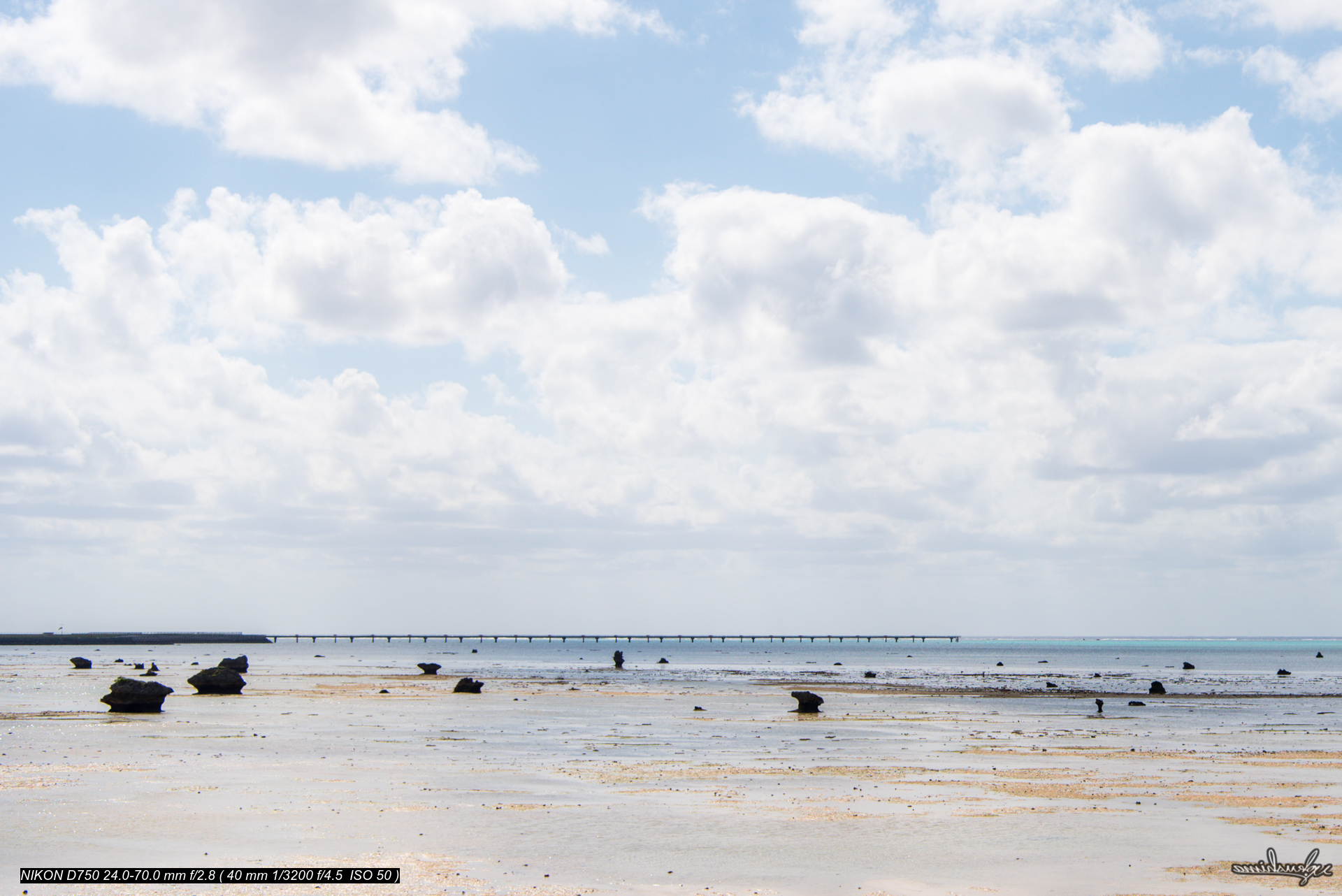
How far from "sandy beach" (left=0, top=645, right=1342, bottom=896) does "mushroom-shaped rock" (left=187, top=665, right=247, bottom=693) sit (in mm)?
11059

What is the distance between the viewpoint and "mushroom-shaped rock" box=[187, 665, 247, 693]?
64.9m

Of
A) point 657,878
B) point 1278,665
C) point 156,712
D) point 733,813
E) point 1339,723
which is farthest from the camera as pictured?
point 1278,665

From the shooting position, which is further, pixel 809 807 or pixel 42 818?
pixel 809 807

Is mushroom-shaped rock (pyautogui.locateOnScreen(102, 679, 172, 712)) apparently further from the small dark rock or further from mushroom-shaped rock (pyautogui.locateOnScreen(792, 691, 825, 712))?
mushroom-shaped rock (pyautogui.locateOnScreen(792, 691, 825, 712))

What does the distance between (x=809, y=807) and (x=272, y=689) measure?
5568 centimetres

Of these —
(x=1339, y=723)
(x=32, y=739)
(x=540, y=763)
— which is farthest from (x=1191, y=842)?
(x=1339, y=723)

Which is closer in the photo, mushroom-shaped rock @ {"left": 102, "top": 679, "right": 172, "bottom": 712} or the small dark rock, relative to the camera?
mushroom-shaped rock @ {"left": 102, "top": 679, "right": 172, "bottom": 712}

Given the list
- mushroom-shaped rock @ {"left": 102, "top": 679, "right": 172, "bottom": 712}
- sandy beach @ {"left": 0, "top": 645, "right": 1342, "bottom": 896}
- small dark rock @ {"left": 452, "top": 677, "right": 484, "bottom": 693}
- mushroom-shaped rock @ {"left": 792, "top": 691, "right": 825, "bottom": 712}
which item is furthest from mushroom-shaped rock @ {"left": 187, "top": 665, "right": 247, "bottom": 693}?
mushroom-shaped rock @ {"left": 792, "top": 691, "right": 825, "bottom": 712}

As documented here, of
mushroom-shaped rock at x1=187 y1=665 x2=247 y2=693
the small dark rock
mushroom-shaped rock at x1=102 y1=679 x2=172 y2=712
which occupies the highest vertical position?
mushroom-shaped rock at x1=102 y1=679 x2=172 y2=712

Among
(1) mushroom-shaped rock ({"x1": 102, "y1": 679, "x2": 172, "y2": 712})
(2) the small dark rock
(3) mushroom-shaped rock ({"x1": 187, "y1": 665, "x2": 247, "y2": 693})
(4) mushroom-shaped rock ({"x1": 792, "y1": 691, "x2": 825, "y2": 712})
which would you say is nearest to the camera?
(1) mushroom-shaped rock ({"x1": 102, "y1": 679, "x2": 172, "y2": 712})

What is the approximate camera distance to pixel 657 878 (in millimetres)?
17594

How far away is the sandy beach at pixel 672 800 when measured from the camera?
18156mm

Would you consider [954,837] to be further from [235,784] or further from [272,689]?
[272,689]

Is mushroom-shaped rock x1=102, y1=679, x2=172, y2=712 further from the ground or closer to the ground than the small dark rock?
further from the ground
